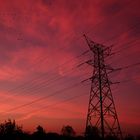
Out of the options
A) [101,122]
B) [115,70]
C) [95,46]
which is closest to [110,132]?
[101,122]

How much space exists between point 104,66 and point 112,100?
4867 mm

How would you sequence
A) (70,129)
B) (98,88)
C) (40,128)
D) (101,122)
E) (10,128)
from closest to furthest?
1. (101,122)
2. (98,88)
3. (10,128)
4. (40,128)
5. (70,129)

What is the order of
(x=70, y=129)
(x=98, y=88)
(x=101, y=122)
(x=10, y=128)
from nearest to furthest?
(x=101, y=122) < (x=98, y=88) < (x=10, y=128) < (x=70, y=129)

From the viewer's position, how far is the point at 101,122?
34.3 metres

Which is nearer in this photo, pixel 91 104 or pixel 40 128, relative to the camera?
pixel 91 104

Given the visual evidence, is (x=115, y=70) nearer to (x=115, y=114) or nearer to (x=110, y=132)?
(x=115, y=114)

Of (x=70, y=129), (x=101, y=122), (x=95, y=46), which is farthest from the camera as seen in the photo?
(x=70, y=129)

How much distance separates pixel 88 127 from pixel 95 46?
11.2 m

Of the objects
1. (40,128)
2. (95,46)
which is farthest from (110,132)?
(40,128)

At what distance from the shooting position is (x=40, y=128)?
142750mm

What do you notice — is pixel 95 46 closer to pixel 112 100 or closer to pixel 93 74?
pixel 93 74

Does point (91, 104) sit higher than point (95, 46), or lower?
lower

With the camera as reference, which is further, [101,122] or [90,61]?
[90,61]

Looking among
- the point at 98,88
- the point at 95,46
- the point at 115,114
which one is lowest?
the point at 115,114
